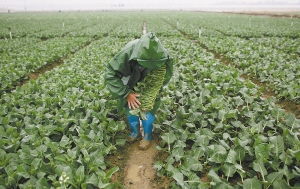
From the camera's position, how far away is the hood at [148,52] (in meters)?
1.89

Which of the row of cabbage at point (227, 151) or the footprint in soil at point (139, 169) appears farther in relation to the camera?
the footprint in soil at point (139, 169)

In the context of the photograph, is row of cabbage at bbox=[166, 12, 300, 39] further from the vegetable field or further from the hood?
the hood

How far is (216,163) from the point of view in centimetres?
220

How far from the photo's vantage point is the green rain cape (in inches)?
75.4

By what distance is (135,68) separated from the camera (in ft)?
7.42

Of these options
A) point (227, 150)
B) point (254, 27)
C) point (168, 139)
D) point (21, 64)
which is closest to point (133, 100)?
point (168, 139)

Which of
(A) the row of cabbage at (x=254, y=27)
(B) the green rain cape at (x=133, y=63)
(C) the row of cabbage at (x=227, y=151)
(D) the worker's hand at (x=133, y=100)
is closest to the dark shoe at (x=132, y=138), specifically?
(C) the row of cabbage at (x=227, y=151)

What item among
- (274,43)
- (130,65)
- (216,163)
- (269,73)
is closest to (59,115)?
(130,65)

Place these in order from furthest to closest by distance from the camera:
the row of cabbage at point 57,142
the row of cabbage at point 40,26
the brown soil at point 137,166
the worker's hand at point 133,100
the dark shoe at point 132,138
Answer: the row of cabbage at point 40,26, the dark shoe at point 132,138, the worker's hand at point 133,100, the brown soil at point 137,166, the row of cabbage at point 57,142

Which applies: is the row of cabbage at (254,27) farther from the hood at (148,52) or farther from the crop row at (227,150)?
the hood at (148,52)

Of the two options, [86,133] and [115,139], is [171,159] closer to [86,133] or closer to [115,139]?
[115,139]

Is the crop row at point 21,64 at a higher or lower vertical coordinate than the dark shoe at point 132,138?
higher

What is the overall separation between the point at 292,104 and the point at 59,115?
463cm

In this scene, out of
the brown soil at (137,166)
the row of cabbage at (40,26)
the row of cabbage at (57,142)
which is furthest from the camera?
the row of cabbage at (40,26)
